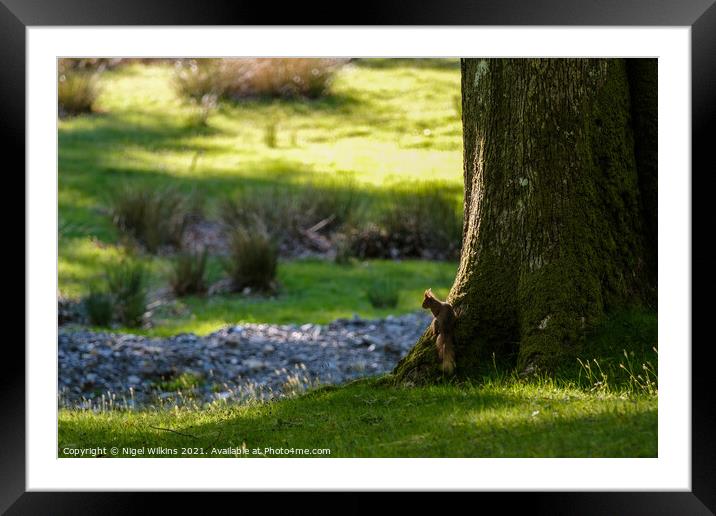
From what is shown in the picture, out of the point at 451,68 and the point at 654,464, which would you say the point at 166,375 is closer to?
the point at 654,464

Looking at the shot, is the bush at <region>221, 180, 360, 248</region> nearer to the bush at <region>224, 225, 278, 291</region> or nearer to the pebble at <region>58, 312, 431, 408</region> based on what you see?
the bush at <region>224, 225, 278, 291</region>

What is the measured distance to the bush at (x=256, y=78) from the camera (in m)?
12.2

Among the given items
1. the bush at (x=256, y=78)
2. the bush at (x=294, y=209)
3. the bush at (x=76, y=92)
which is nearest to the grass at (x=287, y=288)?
the bush at (x=294, y=209)

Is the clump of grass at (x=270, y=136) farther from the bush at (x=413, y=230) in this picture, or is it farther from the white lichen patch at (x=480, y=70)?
the white lichen patch at (x=480, y=70)

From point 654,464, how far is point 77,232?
7.13 m

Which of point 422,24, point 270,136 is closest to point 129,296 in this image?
point 270,136

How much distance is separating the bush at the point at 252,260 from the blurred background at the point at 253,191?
0.04 ft

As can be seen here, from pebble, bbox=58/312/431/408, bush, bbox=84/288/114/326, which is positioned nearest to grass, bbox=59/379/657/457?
pebble, bbox=58/312/431/408

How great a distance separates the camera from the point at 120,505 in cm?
348

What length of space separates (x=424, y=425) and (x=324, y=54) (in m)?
1.65

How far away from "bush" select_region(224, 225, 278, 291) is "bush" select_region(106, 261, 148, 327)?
0.98m

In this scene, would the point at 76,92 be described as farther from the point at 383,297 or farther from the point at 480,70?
the point at 480,70

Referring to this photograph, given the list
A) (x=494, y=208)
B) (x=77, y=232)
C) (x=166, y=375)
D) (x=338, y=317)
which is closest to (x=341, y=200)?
(x=338, y=317)

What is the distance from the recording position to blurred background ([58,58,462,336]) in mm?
8102
